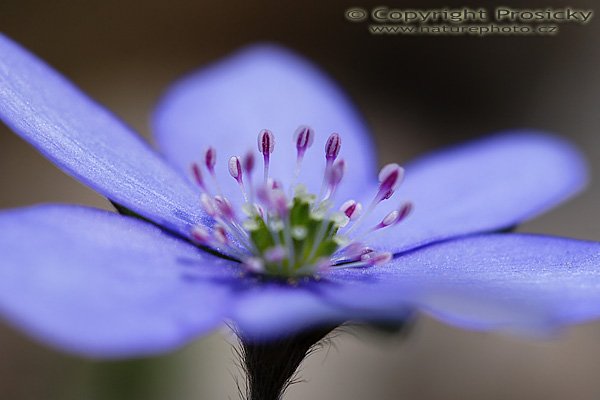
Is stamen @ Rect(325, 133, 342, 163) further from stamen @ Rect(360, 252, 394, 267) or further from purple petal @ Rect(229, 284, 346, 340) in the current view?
purple petal @ Rect(229, 284, 346, 340)

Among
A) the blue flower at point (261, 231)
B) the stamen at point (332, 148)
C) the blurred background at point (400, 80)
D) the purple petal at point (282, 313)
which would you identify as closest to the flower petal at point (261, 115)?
the blue flower at point (261, 231)

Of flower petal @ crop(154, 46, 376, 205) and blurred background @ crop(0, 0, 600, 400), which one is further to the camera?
blurred background @ crop(0, 0, 600, 400)

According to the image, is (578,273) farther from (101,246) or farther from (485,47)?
(485,47)

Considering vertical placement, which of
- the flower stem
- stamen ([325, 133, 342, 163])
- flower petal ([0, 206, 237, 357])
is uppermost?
stamen ([325, 133, 342, 163])

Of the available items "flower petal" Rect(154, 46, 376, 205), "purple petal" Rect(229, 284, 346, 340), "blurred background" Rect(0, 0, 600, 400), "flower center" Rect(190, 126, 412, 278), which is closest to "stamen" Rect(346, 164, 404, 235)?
"flower center" Rect(190, 126, 412, 278)

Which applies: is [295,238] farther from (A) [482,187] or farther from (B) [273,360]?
(A) [482,187]

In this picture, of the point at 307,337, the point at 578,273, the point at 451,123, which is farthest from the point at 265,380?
the point at 451,123
